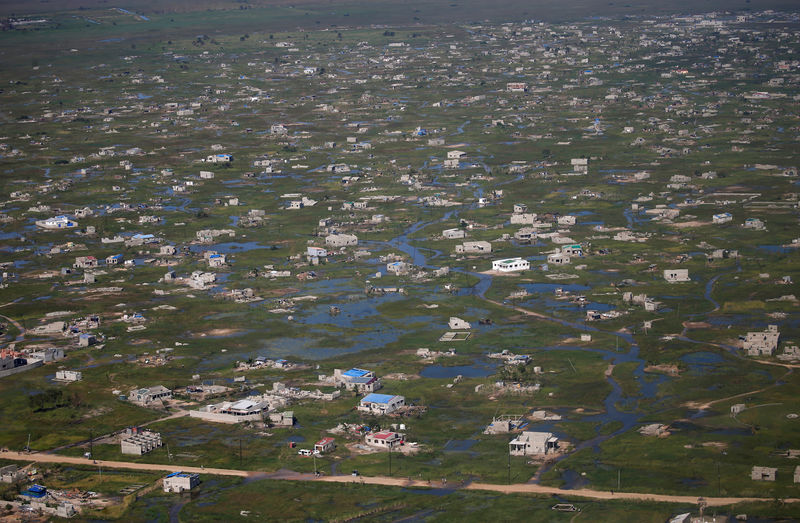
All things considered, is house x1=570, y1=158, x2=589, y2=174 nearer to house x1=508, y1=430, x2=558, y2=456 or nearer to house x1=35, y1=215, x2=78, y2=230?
house x1=35, y1=215, x2=78, y2=230

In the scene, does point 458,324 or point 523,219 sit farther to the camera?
point 523,219

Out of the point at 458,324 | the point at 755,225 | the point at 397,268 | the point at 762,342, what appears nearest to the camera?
the point at 762,342

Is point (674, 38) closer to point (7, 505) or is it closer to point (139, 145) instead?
point (139, 145)

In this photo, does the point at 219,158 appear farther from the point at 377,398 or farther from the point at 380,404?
the point at 380,404

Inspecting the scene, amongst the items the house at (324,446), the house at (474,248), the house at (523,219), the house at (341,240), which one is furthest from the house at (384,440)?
the house at (523,219)

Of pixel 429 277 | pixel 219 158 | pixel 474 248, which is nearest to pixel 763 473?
pixel 429 277

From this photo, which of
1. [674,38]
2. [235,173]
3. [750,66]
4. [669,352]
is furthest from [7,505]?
[674,38]
